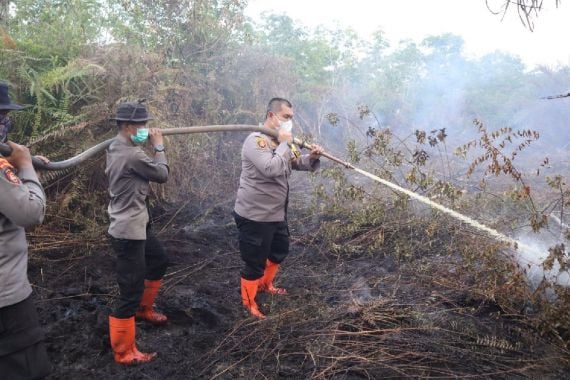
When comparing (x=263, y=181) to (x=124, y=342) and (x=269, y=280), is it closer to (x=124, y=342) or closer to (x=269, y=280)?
(x=269, y=280)

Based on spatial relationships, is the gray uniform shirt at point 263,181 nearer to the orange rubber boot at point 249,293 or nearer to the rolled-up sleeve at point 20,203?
the orange rubber boot at point 249,293

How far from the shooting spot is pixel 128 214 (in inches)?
133

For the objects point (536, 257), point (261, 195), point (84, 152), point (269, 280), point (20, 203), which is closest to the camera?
point (20, 203)

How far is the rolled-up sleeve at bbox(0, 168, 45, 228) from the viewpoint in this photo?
2.13 metres

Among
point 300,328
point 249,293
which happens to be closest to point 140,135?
point 249,293

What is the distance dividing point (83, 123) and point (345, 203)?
3.71 m

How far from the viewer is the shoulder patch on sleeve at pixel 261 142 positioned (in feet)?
13.3

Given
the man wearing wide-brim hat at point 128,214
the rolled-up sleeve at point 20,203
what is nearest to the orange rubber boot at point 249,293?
the man wearing wide-brim hat at point 128,214

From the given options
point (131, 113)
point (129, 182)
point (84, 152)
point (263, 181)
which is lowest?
point (263, 181)

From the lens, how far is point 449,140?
1448 centimetres

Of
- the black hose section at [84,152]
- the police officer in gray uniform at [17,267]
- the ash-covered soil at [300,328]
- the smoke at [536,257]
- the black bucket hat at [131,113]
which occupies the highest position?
the black bucket hat at [131,113]

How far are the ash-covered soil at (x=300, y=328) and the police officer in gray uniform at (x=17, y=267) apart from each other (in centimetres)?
109

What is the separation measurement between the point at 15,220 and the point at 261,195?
223 centimetres

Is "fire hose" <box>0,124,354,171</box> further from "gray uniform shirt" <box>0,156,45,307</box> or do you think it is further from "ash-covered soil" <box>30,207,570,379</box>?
"ash-covered soil" <box>30,207,570,379</box>
